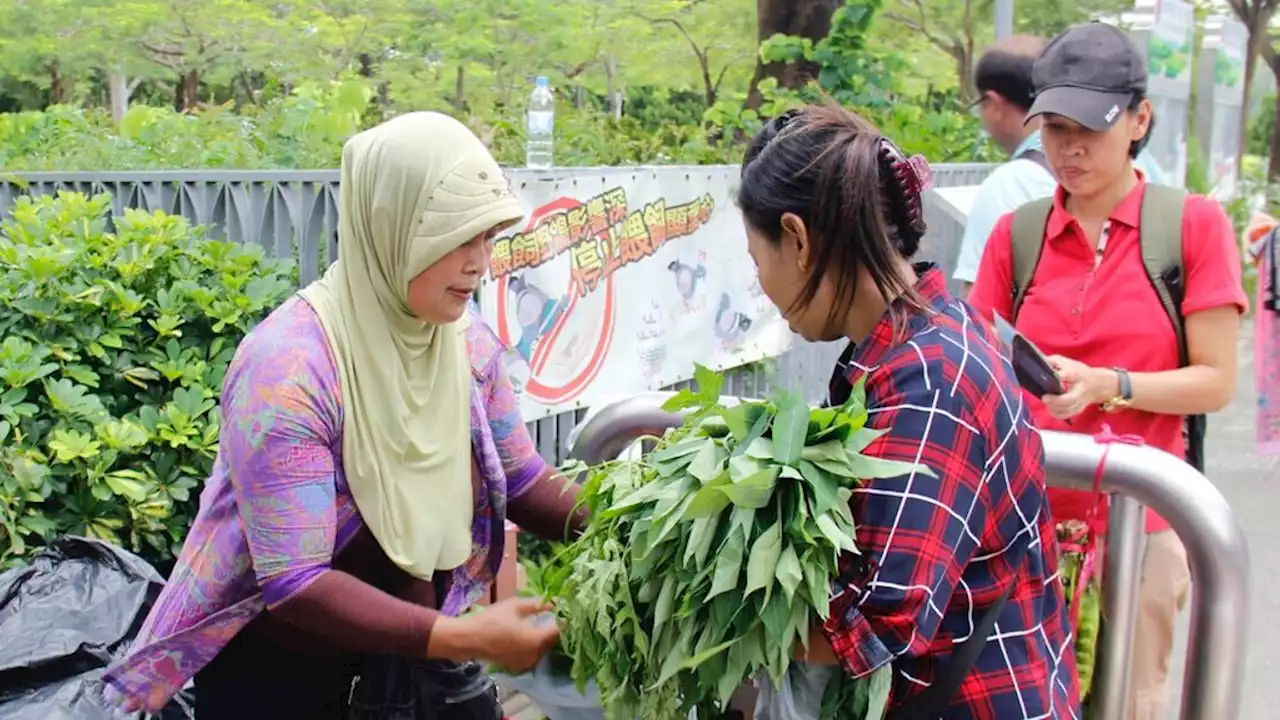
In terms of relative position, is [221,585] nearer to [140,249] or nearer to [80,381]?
[80,381]

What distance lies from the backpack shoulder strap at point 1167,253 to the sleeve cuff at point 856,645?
146 centimetres

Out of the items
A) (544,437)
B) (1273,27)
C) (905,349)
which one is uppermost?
(1273,27)

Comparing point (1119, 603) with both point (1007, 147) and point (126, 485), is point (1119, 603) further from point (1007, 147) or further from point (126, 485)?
point (126, 485)

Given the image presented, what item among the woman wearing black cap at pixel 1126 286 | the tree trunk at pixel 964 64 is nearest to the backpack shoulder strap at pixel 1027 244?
the woman wearing black cap at pixel 1126 286

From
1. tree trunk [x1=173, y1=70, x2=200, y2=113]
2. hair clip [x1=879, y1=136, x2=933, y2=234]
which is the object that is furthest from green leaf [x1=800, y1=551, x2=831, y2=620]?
tree trunk [x1=173, y1=70, x2=200, y2=113]

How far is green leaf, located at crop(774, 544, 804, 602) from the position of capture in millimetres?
1508

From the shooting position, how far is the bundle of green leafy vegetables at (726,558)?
1.54 meters

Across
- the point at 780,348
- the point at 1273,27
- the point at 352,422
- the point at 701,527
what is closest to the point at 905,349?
the point at 701,527

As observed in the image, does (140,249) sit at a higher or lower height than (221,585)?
higher

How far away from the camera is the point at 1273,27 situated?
2356 cm

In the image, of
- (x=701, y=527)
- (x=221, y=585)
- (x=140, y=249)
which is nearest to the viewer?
(x=701, y=527)

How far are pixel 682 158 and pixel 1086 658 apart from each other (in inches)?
173

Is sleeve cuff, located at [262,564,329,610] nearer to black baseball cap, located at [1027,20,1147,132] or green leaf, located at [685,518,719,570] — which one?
green leaf, located at [685,518,719,570]

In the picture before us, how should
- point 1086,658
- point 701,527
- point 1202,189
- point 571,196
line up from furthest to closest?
point 1202,189, point 571,196, point 1086,658, point 701,527
